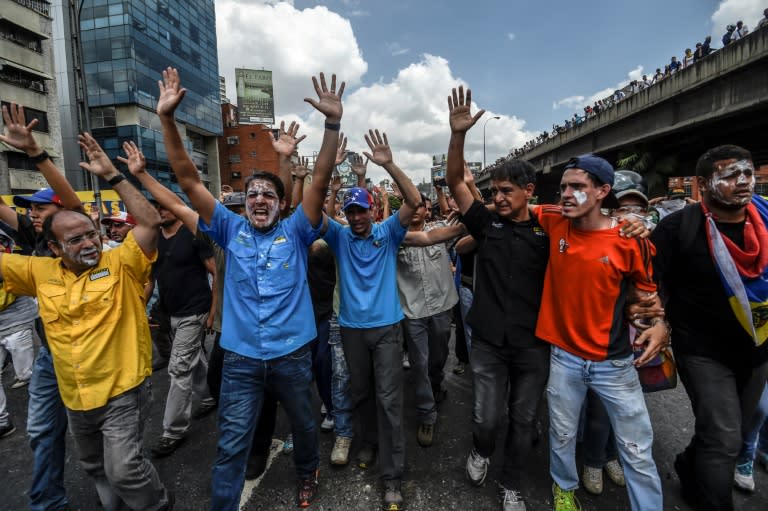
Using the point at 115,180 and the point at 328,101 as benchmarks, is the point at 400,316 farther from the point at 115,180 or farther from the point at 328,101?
the point at 115,180

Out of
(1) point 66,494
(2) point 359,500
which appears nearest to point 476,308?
(2) point 359,500

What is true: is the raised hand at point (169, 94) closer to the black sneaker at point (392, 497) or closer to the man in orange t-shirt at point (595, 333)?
the man in orange t-shirt at point (595, 333)

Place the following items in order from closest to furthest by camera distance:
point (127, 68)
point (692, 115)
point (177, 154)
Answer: point (177, 154) < point (692, 115) < point (127, 68)

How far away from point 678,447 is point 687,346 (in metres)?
1.45

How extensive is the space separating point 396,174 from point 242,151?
59.3 meters

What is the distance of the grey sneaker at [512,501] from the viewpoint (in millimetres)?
2467

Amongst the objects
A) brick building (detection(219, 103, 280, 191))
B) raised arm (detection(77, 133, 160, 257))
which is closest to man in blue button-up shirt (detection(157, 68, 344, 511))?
raised arm (detection(77, 133, 160, 257))

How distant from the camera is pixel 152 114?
36.3 metres

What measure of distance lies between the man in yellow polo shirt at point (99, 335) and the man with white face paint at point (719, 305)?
3475mm

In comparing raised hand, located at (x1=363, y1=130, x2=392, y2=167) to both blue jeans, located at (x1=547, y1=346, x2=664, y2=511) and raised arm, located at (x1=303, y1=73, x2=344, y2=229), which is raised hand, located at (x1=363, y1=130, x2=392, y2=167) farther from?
blue jeans, located at (x1=547, y1=346, x2=664, y2=511)

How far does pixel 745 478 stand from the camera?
265 cm

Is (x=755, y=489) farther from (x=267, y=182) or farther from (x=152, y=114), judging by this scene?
(x=152, y=114)

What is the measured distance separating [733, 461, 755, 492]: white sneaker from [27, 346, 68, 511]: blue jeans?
4.86 meters

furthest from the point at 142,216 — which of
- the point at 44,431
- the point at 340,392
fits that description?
the point at 340,392
